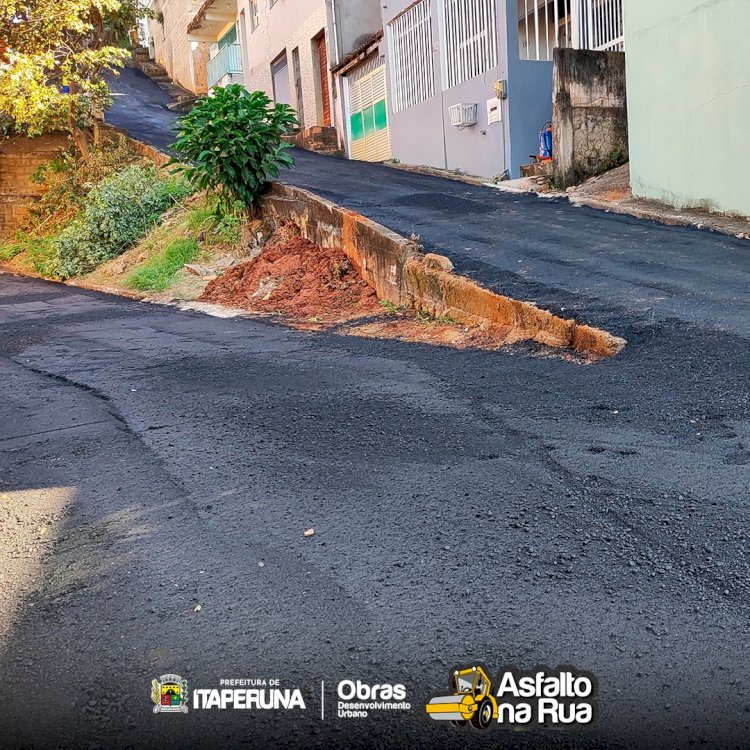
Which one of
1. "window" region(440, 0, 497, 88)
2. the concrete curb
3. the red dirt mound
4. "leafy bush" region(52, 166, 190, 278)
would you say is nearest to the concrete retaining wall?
the red dirt mound

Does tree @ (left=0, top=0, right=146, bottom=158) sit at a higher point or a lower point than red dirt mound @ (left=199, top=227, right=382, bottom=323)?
higher

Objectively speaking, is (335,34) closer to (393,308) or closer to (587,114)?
(587,114)

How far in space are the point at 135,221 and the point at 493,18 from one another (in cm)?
733

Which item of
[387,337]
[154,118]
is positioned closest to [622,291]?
[387,337]

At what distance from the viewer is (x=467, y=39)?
1563 centimetres

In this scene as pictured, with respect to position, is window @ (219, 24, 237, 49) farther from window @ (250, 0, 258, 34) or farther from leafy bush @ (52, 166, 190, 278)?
leafy bush @ (52, 166, 190, 278)

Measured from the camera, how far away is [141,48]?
4278 cm

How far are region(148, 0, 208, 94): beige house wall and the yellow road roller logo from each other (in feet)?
119

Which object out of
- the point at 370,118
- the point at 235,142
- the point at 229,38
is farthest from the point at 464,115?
the point at 229,38

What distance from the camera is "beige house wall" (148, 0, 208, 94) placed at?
35594 mm

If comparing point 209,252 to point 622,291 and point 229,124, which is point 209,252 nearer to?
point 229,124

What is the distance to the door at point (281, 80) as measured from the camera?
26.9m

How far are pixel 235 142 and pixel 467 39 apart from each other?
21.2 feet

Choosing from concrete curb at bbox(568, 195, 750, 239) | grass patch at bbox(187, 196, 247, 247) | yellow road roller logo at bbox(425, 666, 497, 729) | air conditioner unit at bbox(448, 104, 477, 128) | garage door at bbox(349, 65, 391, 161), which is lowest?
yellow road roller logo at bbox(425, 666, 497, 729)
